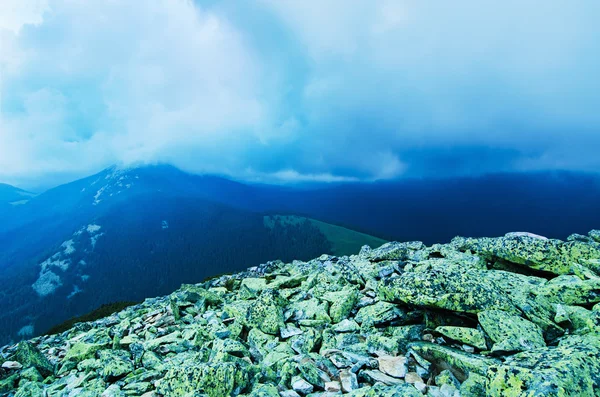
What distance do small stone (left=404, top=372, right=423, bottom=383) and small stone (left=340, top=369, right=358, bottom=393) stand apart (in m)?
1.26

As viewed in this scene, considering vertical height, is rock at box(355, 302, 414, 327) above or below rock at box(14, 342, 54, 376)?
above

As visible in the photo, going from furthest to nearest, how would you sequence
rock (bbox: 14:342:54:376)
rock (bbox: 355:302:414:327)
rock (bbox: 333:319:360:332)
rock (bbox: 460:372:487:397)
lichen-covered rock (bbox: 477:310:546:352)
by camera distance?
rock (bbox: 14:342:54:376) → rock (bbox: 333:319:360:332) → rock (bbox: 355:302:414:327) → lichen-covered rock (bbox: 477:310:546:352) → rock (bbox: 460:372:487:397)

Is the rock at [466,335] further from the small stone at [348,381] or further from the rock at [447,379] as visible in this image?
the small stone at [348,381]

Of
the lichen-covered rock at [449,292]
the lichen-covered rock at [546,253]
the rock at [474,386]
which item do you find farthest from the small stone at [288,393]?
the lichen-covered rock at [546,253]

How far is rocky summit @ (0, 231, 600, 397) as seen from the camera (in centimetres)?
630

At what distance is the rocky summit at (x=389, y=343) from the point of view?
20.7 feet

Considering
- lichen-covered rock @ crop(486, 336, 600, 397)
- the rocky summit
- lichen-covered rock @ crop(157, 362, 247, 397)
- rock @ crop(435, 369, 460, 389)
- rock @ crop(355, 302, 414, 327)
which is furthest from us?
rock @ crop(355, 302, 414, 327)

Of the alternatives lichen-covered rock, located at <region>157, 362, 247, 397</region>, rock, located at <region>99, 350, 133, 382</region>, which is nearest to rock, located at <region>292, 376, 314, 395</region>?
lichen-covered rock, located at <region>157, 362, 247, 397</region>

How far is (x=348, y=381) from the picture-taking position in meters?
7.33

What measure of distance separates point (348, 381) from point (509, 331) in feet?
14.8

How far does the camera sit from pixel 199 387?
7.93 metres

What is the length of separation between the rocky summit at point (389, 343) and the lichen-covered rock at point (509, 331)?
30 millimetres

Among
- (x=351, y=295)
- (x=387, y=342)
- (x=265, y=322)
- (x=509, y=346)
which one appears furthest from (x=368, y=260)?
(x=509, y=346)

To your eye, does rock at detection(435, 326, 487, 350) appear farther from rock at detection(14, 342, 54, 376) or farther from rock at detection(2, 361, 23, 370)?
rock at detection(2, 361, 23, 370)
